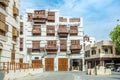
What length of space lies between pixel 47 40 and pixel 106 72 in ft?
85.3

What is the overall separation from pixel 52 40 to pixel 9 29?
42882mm

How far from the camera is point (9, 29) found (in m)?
A: 34.7

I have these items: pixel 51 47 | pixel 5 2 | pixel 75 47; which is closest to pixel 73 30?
pixel 75 47

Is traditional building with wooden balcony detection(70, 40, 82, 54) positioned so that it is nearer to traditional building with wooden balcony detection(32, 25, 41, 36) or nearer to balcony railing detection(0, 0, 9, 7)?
traditional building with wooden balcony detection(32, 25, 41, 36)

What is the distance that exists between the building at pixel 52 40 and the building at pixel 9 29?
37.8 meters

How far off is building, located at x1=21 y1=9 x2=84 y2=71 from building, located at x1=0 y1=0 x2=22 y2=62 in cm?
3781

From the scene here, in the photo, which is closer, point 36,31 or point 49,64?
point 36,31

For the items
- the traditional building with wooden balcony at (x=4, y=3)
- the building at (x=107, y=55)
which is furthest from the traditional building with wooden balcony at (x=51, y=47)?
the traditional building with wooden balcony at (x=4, y=3)

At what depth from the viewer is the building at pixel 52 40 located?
7706cm

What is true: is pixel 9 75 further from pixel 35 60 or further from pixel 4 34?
pixel 35 60

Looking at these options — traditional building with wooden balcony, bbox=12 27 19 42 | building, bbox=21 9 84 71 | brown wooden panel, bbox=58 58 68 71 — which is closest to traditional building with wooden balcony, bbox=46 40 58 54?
building, bbox=21 9 84 71

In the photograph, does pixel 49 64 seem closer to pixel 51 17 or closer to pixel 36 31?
pixel 36 31

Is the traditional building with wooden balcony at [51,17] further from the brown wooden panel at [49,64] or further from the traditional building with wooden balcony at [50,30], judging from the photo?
the brown wooden panel at [49,64]

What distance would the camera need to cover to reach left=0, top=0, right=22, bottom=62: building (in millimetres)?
31359
